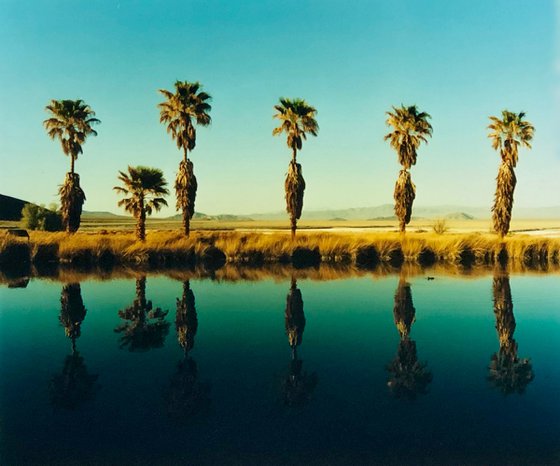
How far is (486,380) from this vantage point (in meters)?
8.61

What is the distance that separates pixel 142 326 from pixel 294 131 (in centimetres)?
2917

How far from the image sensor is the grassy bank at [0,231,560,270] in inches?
1165

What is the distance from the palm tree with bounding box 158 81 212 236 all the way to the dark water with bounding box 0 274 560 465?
2183 centimetres

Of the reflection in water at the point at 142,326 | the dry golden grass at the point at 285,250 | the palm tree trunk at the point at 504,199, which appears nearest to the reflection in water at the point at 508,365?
the reflection in water at the point at 142,326

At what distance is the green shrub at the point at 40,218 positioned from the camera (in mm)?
59812

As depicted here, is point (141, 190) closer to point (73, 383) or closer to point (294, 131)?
point (294, 131)

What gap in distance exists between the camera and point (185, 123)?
3781 cm

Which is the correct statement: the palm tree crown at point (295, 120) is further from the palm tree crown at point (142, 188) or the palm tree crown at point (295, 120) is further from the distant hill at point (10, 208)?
the distant hill at point (10, 208)

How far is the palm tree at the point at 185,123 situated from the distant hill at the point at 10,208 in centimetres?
12229

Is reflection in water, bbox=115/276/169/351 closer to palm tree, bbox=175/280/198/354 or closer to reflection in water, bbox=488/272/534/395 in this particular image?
palm tree, bbox=175/280/198/354

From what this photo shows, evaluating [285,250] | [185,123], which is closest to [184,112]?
[185,123]

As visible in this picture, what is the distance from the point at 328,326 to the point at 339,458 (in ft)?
23.3

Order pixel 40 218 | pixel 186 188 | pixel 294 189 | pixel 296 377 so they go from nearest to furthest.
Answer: pixel 296 377 < pixel 186 188 < pixel 294 189 < pixel 40 218

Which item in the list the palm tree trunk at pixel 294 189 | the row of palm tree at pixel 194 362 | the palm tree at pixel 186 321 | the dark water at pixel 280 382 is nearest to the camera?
the dark water at pixel 280 382
